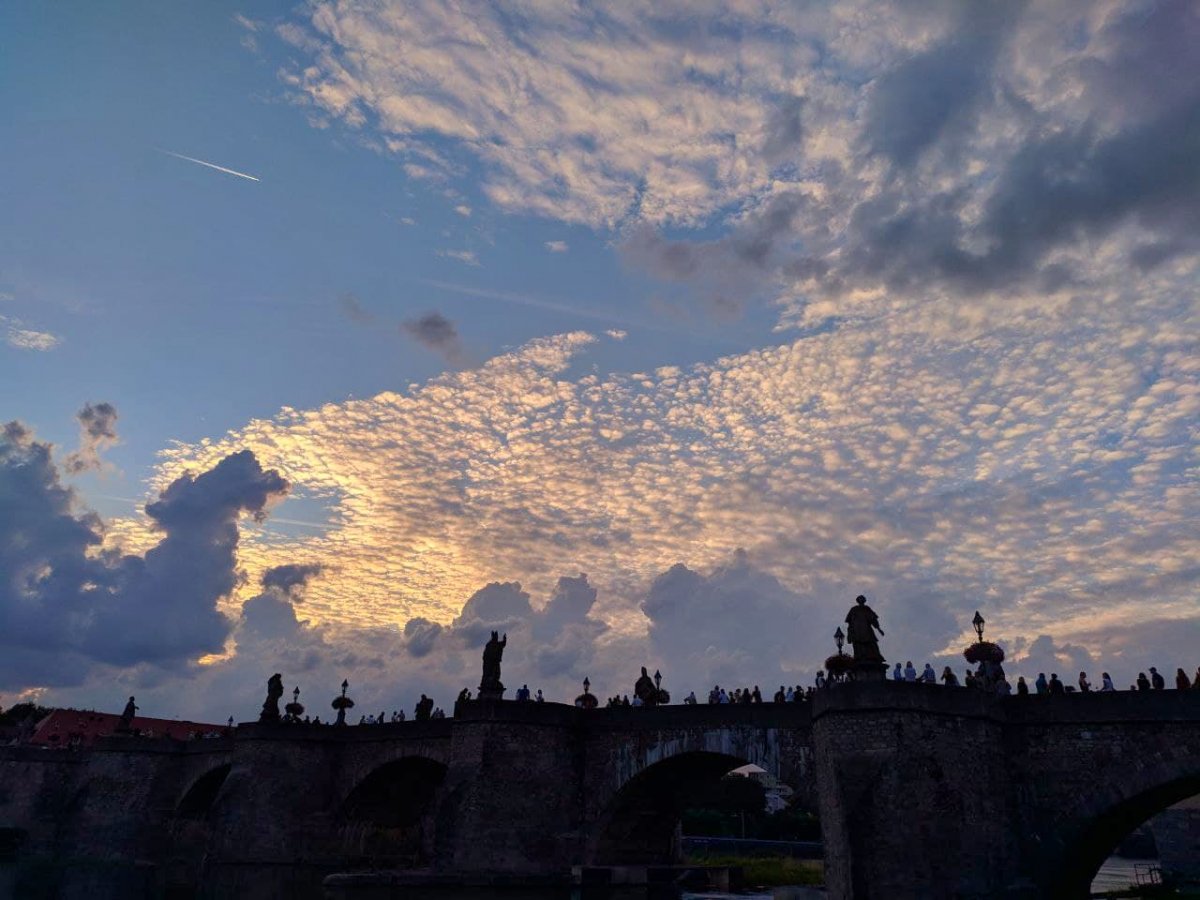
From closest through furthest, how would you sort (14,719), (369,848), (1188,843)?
(369,848), (1188,843), (14,719)

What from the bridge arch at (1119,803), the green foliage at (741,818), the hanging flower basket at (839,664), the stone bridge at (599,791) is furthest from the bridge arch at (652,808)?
the green foliage at (741,818)

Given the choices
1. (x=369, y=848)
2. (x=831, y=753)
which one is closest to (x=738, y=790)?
(x=369, y=848)

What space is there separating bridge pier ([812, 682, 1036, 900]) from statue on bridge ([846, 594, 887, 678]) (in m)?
0.76

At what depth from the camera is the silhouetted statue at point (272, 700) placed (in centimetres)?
4197

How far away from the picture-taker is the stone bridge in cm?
2336

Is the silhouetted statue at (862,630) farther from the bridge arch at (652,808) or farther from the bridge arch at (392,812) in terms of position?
the bridge arch at (392,812)

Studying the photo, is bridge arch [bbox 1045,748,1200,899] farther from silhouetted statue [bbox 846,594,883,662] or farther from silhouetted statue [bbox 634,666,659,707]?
silhouetted statue [bbox 634,666,659,707]

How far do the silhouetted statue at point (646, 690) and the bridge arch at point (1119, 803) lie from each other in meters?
15.1

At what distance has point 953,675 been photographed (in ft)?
89.1

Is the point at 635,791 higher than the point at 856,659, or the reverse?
the point at 856,659

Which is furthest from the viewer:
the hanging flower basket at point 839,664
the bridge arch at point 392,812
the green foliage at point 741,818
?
the green foliage at point 741,818

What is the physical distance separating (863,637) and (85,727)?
62.6 meters

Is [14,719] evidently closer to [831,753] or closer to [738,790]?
[738,790]

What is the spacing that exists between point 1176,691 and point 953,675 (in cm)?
581
